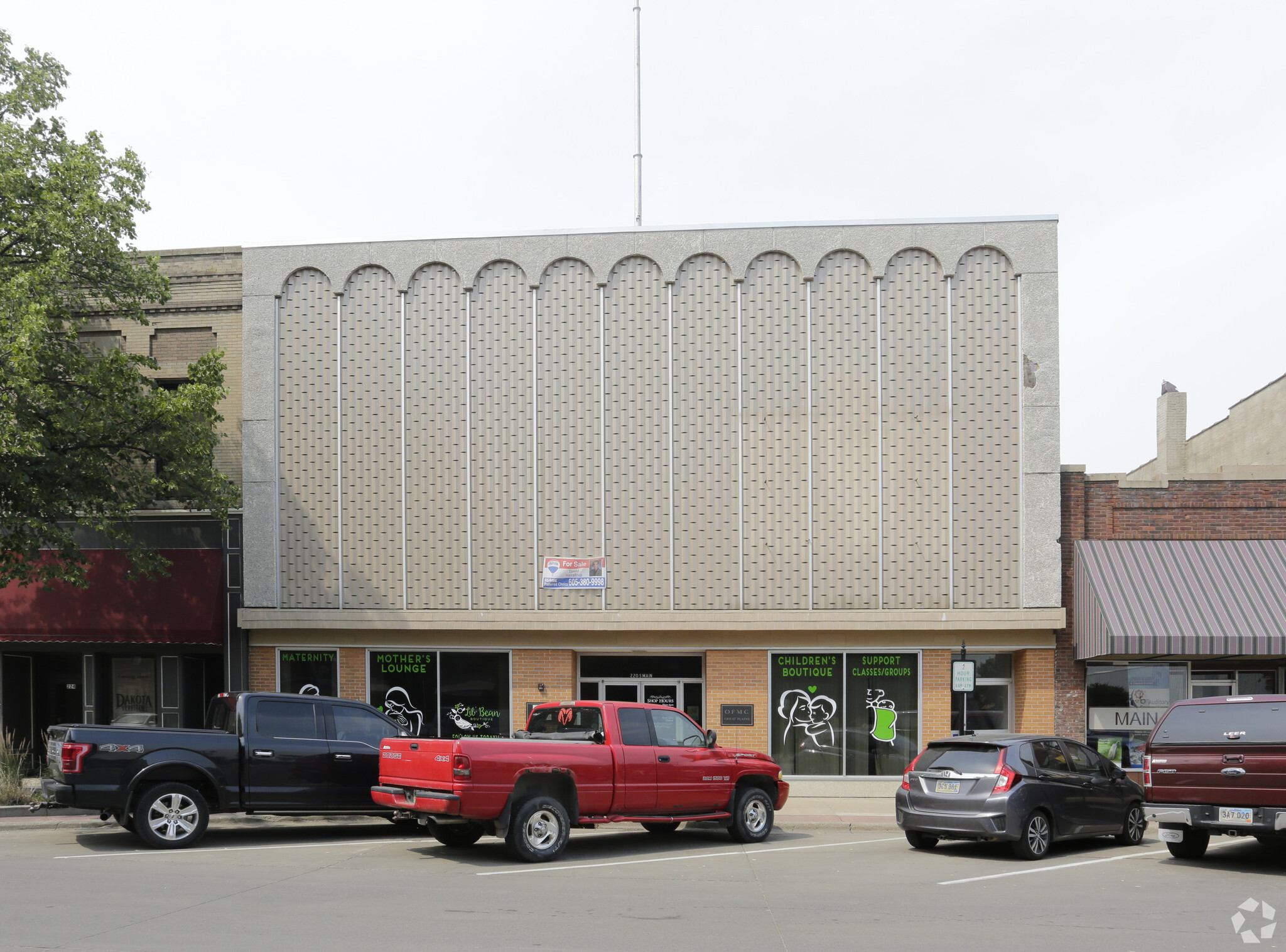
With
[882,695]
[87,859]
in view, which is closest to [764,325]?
[882,695]

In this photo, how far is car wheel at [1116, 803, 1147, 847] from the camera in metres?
15.1

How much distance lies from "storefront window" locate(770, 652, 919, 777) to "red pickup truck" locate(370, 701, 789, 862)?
5.78m

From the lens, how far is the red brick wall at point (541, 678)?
70.2 ft

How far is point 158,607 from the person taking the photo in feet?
70.4

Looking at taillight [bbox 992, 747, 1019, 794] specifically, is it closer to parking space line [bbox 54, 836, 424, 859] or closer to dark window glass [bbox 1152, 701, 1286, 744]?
dark window glass [bbox 1152, 701, 1286, 744]

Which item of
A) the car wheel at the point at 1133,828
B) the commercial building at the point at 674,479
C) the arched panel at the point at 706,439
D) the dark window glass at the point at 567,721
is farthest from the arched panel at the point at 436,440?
the car wheel at the point at 1133,828

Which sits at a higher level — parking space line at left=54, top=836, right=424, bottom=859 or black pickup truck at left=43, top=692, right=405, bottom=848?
black pickup truck at left=43, top=692, right=405, bottom=848

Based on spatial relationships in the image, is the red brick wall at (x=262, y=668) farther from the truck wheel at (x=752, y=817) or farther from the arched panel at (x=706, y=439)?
the truck wheel at (x=752, y=817)

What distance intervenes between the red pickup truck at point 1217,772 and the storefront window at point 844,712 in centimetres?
743

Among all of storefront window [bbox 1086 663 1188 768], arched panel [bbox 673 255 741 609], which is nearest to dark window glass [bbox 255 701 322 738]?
arched panel [bbox 673 255 741 609]

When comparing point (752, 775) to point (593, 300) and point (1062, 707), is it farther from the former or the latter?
point (593, 300)

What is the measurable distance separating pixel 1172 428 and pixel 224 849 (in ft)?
85.9

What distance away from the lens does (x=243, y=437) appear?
2231 cm

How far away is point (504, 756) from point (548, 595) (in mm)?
8946
